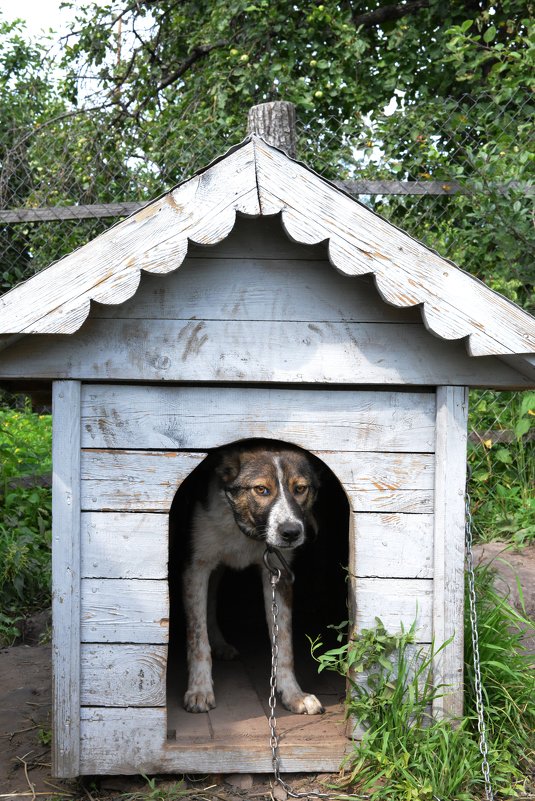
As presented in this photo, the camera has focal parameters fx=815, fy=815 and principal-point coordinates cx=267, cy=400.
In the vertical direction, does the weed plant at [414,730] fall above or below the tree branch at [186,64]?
below

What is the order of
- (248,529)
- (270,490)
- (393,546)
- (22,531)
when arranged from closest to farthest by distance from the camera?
1. (393,546)
2. (270,490)
3. (248,529)
4. (22,531)

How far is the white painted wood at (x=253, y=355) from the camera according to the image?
280 cm

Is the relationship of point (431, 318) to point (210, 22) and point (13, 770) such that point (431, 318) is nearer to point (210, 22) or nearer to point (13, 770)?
point (13, 770)

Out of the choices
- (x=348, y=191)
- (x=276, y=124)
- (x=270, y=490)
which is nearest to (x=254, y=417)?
(x=270, y=490)

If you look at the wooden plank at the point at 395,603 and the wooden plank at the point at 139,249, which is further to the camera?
the wooden plank at the point at 395,603

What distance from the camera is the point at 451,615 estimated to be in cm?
297

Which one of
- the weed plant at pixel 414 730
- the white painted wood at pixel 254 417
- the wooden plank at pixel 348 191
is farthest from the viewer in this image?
the wooden plank at pixel 348 191

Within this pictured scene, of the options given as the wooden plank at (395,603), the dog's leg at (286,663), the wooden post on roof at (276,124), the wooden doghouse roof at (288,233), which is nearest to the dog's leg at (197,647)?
the dog's leg at (286,663)

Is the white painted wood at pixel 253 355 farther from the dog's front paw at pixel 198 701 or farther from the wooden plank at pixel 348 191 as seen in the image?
the wooden plank at pixel 348 191

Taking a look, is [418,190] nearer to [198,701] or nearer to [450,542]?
[450,542]

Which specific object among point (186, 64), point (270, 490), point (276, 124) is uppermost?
point (186, 64)

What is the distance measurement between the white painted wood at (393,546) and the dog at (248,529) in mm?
264

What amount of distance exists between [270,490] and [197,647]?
2.48ft

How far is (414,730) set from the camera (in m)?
2.89
